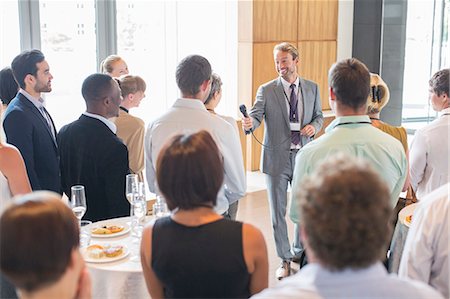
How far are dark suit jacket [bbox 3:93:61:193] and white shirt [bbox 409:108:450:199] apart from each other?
209 cm

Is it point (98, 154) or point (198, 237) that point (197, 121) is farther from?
point (198, 237)

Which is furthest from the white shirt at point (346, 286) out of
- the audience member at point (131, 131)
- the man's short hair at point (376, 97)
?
the audience member at point (131, 131)

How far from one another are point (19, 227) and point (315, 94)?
3.48 meters

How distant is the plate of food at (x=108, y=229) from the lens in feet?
9.50

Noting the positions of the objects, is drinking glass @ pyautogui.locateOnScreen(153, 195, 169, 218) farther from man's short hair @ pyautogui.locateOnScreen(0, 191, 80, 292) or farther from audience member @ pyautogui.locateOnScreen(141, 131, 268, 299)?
man's short hair @ pyautogui.locateOnScreen(0, 191, 80, 292)

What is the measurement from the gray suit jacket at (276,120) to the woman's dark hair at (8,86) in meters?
1.67

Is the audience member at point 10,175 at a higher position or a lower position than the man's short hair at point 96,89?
lower

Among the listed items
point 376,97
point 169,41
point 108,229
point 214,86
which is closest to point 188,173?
point 108,229

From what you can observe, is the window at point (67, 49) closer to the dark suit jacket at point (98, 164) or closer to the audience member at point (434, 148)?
the dark suit jacket at point (98, 164)

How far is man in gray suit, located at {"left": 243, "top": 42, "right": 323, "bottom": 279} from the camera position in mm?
4410

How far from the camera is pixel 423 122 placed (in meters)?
8.48

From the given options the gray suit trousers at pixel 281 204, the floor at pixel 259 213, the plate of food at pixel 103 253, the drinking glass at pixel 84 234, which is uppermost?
A: the drinking glass at pixel 84 234

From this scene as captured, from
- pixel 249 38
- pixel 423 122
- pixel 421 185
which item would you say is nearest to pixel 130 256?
pixel 421 185

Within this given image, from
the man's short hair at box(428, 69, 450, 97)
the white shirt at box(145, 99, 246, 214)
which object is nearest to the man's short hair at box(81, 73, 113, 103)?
the white shirt at box(145, 99, 246, 214)
